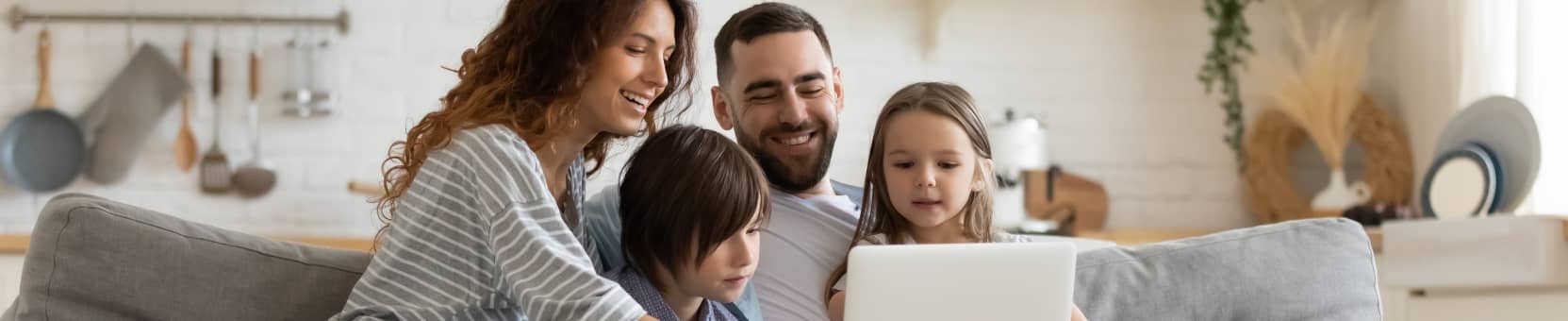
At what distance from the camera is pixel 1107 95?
4.31m

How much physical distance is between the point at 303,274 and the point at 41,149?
2709 millimetres

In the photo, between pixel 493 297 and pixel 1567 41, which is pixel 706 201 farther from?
pixel 1567 41

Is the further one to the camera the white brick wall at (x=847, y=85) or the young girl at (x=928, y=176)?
the white brick wall at (x=847, y=85)

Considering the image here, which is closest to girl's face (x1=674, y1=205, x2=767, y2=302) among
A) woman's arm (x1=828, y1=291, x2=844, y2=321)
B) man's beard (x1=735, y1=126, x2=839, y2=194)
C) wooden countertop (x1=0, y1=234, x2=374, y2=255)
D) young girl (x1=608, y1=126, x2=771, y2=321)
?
young girl (x1=608, y1=126, x2=771, y2=321)

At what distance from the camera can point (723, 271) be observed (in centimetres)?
179

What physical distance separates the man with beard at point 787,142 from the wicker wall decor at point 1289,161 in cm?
215

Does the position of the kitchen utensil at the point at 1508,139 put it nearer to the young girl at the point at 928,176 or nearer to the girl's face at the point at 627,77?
the young girl at the point at 928,176

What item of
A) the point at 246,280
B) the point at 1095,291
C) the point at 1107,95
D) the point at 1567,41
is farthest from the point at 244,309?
the point at 1107,95

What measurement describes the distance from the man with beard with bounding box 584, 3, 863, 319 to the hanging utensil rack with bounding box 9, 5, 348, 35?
207 centimetres

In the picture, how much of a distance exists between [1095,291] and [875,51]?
2.38 metres

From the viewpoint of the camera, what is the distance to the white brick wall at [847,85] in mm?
4090

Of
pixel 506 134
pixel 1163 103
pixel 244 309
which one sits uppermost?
pixel 506 134

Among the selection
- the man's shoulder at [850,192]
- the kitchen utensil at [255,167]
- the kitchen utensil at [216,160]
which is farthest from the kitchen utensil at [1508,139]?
the kitchen utensil at [216,160]

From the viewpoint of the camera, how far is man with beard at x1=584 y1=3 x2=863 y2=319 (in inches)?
80.9
